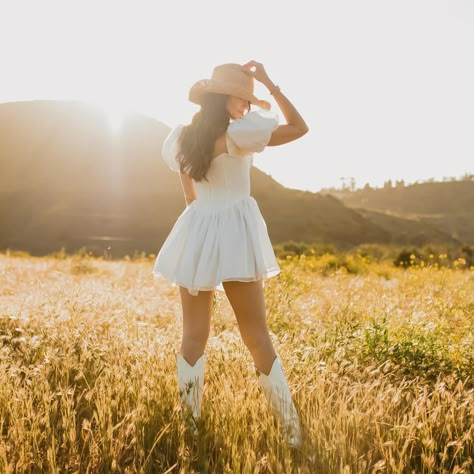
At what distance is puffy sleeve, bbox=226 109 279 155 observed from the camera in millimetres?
2801

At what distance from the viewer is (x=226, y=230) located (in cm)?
296

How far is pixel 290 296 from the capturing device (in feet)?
19.4

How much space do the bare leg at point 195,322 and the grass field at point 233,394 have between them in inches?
10.0

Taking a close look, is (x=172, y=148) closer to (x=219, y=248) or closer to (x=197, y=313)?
(x=219, y=248)

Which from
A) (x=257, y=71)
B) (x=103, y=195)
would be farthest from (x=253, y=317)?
(x=103, y=195)

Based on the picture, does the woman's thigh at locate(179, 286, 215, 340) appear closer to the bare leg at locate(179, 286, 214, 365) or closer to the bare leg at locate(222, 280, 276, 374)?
the bare leg at locate(179, 286, 214, 365)

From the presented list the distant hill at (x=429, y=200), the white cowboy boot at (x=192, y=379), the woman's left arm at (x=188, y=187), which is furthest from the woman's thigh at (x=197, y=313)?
the distant hill at (x=429, y=200)

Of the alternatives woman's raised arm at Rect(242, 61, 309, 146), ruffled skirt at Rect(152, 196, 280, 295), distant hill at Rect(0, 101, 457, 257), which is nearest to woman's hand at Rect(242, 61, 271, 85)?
woman's raised arm at Rect(242, 61, 309, 146)

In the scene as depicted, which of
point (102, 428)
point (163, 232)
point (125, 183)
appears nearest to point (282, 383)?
point (102, 428)

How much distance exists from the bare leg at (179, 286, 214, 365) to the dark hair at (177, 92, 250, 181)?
630 millimetres

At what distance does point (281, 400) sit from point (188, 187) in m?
1.26

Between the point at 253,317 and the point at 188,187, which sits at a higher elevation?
the point at 188,187

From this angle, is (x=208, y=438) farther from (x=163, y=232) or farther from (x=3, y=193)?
(x=3, y=193)

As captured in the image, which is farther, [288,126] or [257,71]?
[257,71]
